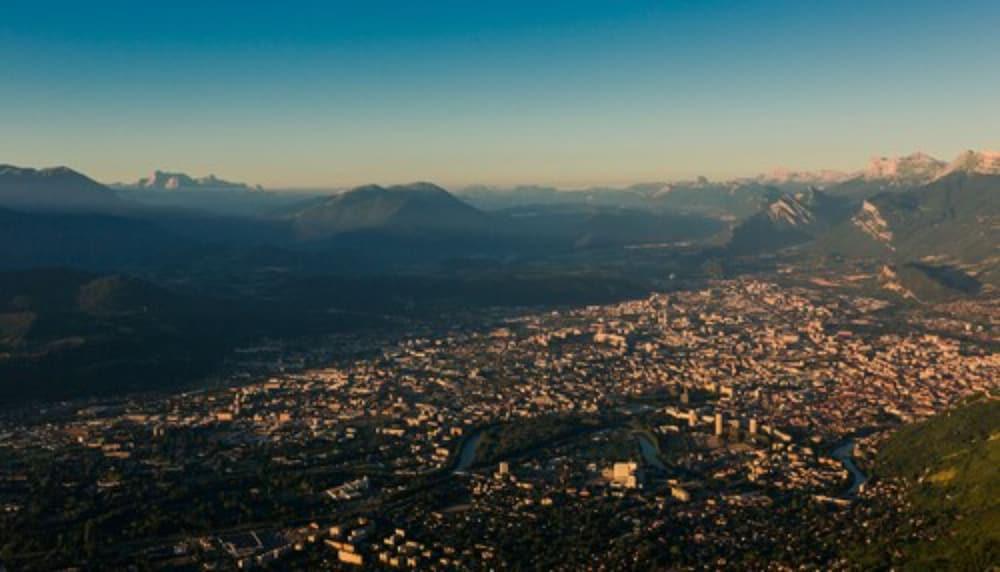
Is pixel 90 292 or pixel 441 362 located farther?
pixel 90 292

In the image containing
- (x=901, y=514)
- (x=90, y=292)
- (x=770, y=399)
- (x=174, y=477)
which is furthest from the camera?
(x=90, y=292)

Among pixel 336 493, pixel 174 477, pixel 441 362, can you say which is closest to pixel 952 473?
pixel 336 493

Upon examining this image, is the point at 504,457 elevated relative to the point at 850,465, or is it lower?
elevated

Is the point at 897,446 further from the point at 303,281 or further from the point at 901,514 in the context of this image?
the point at 303,281

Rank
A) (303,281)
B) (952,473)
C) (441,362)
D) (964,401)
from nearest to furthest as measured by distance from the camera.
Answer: (952,473) → (964,401) → (441,362) → (303,281)

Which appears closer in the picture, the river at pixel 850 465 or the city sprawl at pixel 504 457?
the city sprawl at pixel 504 457

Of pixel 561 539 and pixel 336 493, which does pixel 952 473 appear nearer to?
pixel 561 539

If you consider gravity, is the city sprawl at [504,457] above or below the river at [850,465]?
above

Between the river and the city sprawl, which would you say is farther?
the river

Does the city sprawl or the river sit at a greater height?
the city sprawl

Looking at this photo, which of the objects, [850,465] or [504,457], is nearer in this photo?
[850,465]
